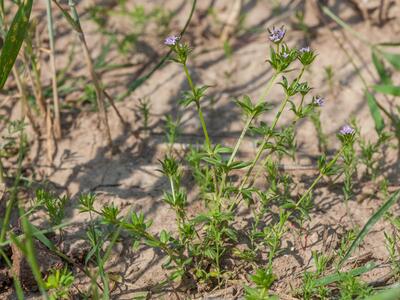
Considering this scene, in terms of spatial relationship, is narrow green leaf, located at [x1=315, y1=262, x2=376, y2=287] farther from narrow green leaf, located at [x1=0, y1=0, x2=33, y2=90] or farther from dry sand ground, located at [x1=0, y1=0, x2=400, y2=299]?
narrow green leaf, located at [x1=0, y1=0, x2=33, y2=90]

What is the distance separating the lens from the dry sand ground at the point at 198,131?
2982 millimetres

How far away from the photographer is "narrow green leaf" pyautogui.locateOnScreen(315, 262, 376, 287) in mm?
2607

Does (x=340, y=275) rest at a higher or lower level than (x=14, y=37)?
lower

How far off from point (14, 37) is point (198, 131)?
55.9 inches

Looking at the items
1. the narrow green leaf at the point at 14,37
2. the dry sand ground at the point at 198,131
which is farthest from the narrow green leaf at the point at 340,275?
the narrow green leaf at the point at 14,37

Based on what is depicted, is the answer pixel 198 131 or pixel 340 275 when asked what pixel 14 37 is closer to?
pixel 198 131

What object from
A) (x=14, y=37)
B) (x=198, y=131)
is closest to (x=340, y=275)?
(x=198, y=131)

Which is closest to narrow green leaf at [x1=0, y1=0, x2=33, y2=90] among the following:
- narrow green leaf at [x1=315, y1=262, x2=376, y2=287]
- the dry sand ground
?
the dry sand ground

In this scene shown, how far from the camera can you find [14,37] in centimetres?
271

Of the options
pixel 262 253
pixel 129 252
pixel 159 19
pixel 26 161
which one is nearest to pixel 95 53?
pixel 159 19

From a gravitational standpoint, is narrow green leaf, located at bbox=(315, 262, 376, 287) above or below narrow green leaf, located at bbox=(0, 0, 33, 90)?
below

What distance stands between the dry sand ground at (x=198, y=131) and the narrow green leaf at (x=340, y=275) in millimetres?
170

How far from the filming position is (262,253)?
2926 millimetres

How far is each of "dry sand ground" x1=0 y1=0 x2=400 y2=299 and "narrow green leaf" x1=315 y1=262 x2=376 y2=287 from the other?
170 millimetres
